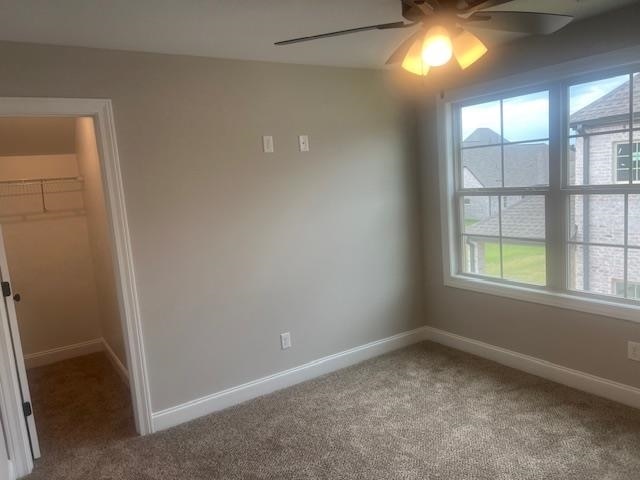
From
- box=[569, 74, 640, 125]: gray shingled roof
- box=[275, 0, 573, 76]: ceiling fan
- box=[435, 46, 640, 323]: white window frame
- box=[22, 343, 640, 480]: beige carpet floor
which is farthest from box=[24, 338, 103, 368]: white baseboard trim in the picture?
box=[569, 74, 640, 125]: gray shingled roof

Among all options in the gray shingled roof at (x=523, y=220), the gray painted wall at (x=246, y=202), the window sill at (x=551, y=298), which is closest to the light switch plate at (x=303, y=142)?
the gray painted wall at (x=246, y=202)

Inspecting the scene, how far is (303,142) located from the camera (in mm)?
3312

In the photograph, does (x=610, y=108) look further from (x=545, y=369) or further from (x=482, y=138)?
(x=545, y=369)

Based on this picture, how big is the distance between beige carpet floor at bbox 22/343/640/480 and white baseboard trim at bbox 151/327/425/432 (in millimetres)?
70

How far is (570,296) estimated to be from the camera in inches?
119

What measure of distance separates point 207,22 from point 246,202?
118cm

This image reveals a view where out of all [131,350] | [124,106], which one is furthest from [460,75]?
[131,350]

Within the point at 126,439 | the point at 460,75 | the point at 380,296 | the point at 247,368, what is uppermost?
the point at 460,75

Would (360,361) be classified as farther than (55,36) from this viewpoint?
Yes

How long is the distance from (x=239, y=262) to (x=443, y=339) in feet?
6.47

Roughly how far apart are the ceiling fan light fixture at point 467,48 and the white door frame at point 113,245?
1.92 metres

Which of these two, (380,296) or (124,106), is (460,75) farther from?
(124,106)

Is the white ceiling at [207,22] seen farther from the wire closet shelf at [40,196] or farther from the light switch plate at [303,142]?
the wire closet shelf at [40,196]

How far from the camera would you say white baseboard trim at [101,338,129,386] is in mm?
3596
